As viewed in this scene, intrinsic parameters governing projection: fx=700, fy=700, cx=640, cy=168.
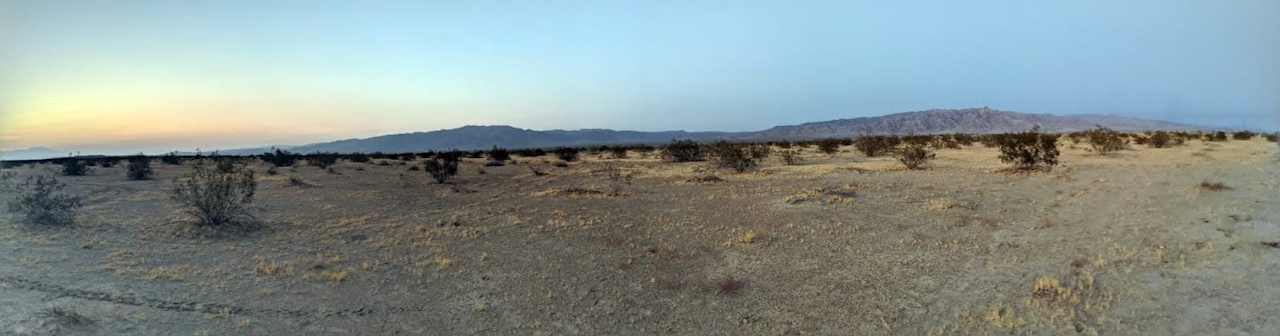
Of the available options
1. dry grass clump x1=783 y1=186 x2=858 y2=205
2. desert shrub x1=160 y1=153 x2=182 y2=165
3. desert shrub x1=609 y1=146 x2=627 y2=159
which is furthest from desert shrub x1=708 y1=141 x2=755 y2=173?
desert shrub x1=160 y1=153 x2=182 y2=165

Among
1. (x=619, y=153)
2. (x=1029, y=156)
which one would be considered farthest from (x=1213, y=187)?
(x=619, y=153)

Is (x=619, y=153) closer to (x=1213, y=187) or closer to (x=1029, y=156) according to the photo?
(x=1029, y=156)

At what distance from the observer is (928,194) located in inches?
645

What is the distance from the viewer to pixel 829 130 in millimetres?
172625

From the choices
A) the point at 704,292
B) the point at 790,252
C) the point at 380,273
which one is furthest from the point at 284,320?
the point at 790,252

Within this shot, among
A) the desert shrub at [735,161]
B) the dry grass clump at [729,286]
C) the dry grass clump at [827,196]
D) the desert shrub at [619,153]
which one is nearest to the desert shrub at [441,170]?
the desert shrub at [735,161]

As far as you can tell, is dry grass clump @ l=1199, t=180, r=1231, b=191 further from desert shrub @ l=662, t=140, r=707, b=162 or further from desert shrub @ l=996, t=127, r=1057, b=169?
desert shrub @ l=662, t=140, r=707, b=162

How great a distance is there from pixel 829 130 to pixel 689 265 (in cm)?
16836

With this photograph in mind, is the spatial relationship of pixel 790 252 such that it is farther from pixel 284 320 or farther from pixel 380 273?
pixel 284 320

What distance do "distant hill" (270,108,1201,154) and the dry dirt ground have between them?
469 ft

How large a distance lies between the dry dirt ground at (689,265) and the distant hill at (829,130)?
143 m

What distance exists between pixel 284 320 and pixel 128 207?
10577mm

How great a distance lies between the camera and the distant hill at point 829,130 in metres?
160

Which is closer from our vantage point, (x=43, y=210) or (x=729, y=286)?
(x=729, y=286)
